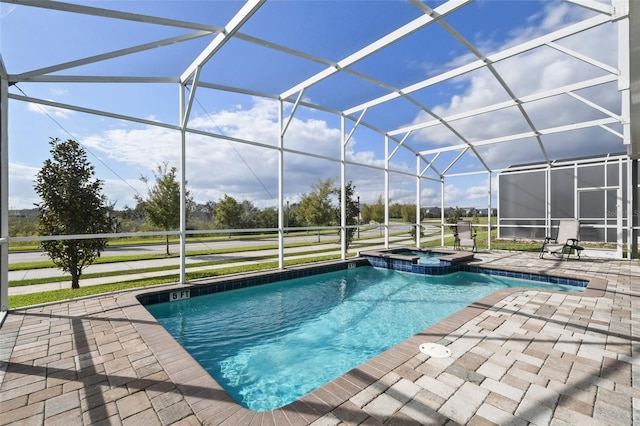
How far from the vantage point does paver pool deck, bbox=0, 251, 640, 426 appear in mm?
1919

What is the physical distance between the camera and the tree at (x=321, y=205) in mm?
14523

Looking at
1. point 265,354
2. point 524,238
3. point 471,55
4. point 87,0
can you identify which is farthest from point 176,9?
point 524,238

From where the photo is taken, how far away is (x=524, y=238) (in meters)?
13.8

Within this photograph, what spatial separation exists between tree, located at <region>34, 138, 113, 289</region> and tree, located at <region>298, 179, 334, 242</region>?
940 centimetres

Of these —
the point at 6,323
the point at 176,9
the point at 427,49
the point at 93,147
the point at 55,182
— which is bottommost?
the point at 6,323

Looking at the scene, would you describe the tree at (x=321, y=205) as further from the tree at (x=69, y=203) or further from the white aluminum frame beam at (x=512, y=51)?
the tree at (x=69, y=203)

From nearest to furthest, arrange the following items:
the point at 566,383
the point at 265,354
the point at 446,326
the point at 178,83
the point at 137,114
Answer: the point at 566,383 → the point at 446,326 → the point at 265,354 → the point at 137,114 → the point at 178,83

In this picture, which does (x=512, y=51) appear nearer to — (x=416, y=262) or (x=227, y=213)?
(x=416, y=262)

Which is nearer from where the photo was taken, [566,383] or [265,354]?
[566,383]

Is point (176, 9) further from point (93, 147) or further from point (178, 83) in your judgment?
point (93, 147)

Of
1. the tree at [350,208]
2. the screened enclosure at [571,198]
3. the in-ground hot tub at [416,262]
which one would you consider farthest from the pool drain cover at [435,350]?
the screened enclosure at [571,198]

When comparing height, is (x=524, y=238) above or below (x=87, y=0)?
below

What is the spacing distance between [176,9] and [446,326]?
5.53m

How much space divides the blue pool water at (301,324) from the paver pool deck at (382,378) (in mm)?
759
